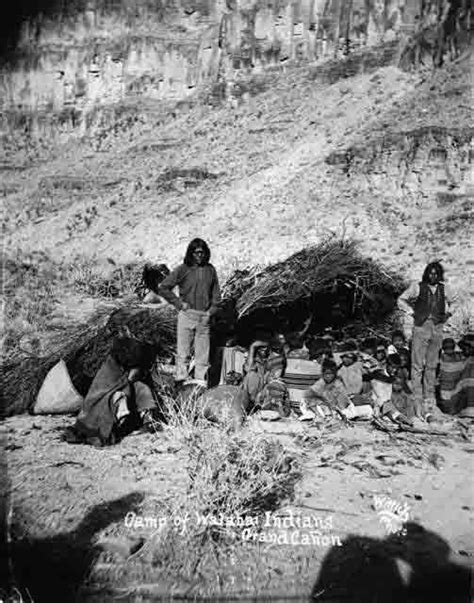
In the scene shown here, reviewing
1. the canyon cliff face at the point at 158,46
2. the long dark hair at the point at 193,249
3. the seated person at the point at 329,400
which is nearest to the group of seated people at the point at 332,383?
the seated person at the point at 329,400

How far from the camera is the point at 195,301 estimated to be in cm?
523

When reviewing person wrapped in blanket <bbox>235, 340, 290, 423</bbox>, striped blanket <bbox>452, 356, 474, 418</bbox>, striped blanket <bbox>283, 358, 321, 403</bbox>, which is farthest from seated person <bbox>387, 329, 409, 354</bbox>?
person wrapped in blanket <bbox>235, 340, 290, 423</bbox>

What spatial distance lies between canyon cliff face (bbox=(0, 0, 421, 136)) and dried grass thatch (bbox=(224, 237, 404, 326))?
26.6 m

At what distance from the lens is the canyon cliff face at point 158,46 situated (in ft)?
105

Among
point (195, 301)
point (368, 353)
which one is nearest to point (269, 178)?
point (368, 353)

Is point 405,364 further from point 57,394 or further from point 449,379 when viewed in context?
point 57,394

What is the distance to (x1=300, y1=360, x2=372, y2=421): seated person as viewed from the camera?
203 inches

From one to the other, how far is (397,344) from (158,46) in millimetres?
37622

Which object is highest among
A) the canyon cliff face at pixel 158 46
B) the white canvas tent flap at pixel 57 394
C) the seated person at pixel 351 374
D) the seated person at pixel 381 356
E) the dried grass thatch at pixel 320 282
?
the canyon cliff face at pixel 158 46

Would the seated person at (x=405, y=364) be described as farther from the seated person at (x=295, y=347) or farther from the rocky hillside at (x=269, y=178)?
the rocky hillside at (x=269, y=178)

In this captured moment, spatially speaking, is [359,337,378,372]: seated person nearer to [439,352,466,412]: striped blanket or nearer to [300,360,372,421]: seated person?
[300,360,372,421]: seated person

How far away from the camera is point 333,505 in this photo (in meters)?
3.72

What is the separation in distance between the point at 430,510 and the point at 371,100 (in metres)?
21.9

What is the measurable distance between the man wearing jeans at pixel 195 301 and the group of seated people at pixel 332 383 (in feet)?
1.41
